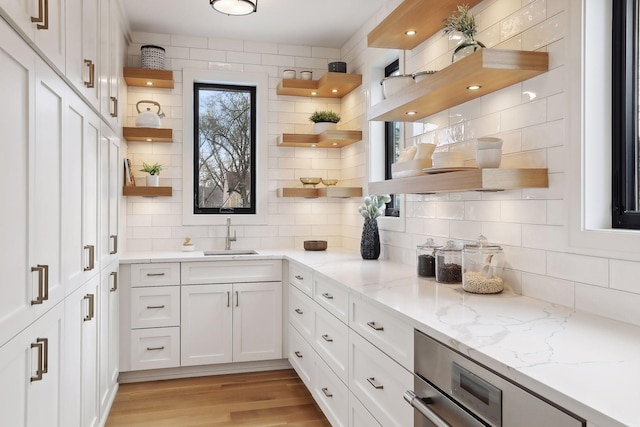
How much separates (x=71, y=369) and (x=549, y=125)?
7.08 feet

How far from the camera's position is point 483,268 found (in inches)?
81.4

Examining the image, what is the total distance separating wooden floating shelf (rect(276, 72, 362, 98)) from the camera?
386cm

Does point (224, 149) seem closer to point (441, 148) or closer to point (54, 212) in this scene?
point (441, 148)

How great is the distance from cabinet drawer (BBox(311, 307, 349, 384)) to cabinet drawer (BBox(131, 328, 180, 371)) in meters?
1.17

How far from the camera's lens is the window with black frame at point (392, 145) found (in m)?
3.52

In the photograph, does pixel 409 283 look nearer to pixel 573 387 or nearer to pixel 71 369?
pixel 573 387

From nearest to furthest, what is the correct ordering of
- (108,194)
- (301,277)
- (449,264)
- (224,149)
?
(449,264), (108,194), (301,277), (224,149)

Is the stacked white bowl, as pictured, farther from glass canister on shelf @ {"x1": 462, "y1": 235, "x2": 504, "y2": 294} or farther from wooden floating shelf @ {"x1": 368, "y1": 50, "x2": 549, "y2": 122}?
glass canister on shelf @ {"x1": 462, "y1": 235, "x2": 504, "y2": 294}

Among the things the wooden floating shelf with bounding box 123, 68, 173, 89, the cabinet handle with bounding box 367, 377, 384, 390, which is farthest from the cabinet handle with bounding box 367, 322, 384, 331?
the wooden floating shelf with bounding box 123, 68, 173, 89

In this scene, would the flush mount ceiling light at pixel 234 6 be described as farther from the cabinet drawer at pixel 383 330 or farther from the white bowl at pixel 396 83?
the cabinet drawer at pixel 383 330

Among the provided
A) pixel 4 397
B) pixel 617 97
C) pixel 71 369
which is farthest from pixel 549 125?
pixel 71 369

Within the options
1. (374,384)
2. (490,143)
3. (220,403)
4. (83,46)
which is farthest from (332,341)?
(83,46)

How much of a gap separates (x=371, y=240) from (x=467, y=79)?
1.56 meters

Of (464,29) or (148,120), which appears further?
(148,120)
